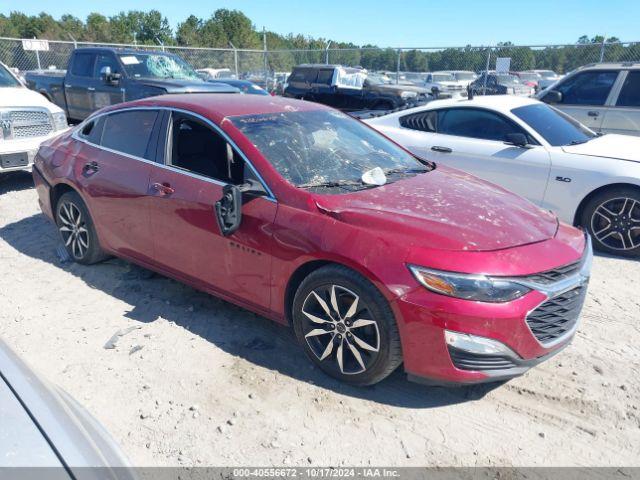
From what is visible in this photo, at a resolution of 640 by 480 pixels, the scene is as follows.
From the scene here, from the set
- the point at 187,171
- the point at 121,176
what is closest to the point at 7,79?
the point at 121,176

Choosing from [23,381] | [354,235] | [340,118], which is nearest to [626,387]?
[354,235]

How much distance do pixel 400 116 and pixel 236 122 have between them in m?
3.68

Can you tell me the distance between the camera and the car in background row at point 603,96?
310 inches

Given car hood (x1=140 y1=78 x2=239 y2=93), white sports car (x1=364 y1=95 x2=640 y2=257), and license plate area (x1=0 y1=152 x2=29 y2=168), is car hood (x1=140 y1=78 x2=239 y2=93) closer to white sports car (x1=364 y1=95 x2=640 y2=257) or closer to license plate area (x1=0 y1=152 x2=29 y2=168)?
license plate area (x1=0 y1=152 x2=29 y2=168)

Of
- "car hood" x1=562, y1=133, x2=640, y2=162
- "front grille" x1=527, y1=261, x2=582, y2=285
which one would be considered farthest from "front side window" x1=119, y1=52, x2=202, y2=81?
"front grille" x1=527, y1=261, x2=582, y2=285

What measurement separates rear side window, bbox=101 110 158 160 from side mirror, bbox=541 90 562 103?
21.7 ft

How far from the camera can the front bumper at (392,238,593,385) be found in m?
2.69

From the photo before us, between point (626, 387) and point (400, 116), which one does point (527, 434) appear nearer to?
point (626, 387)

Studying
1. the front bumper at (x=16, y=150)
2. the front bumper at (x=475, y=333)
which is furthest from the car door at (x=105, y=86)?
the front bumper at (x=475, y=333)

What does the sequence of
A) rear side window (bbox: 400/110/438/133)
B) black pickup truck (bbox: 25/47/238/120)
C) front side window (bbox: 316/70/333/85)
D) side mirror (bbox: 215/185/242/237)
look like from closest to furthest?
side mirror (bbox: 215/185/242/237)
rear side window (bbox: 400/110/438/133)
black pickup truck (bbox: 25/47/238/120)
front side window (bbox: 316/70/333/85)

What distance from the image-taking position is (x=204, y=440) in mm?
2760

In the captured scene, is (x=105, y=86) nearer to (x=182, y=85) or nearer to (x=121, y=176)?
(x=182, y=85)

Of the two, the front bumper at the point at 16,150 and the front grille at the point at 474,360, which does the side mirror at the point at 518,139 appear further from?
the front bumper at the point at 16,150

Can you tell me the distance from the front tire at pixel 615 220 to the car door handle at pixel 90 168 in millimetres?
4910
